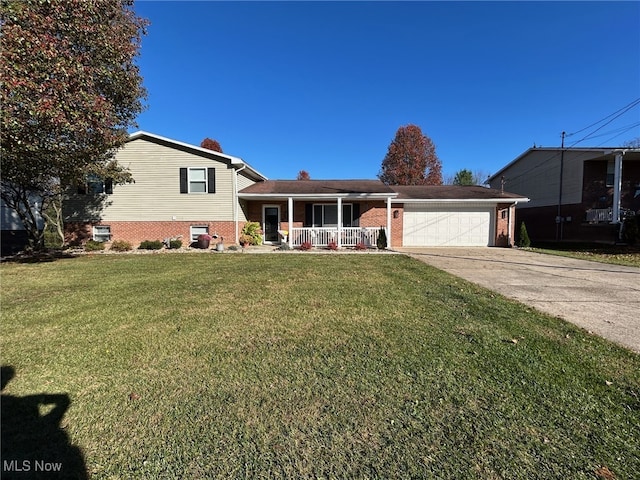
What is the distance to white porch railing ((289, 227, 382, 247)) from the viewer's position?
14.8 m

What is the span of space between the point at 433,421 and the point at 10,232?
69.6 ft

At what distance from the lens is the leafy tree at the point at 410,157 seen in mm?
33562

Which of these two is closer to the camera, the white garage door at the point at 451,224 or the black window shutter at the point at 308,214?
the black window shutter at the point at 308,214

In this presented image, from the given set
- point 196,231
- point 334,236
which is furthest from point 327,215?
point 196,231

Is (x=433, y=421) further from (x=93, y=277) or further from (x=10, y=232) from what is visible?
(x=10, y=232)

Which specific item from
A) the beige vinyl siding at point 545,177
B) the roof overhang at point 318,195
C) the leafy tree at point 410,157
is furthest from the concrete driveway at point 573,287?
the leafy tree at point 410,157

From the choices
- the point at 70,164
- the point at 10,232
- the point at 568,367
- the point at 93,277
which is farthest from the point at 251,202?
the point at 568,367

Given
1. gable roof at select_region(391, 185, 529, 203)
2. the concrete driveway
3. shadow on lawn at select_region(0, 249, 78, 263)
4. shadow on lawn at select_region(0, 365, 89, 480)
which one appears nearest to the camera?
shadow on lawn at select_region(0, 365, 89, 480)

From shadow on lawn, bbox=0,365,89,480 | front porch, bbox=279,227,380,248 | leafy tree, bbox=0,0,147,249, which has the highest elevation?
leafy tree, bbox=0,0,147,249

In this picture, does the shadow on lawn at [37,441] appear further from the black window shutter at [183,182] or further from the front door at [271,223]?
the front door at [271,223]

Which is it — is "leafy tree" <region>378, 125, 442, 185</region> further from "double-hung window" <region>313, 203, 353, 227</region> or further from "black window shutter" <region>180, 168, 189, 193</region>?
"black window shutter" <region>180, 168, 189, 193</region>

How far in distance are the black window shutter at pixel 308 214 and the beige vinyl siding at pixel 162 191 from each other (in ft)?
12.2

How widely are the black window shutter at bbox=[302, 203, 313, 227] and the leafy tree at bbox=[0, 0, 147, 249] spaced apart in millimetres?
8415

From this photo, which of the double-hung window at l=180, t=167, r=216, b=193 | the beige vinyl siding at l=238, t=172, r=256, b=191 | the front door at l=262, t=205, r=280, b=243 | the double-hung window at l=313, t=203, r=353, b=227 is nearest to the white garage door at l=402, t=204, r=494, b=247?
the double-hung window at l=313, t=203, r=353, b=227
